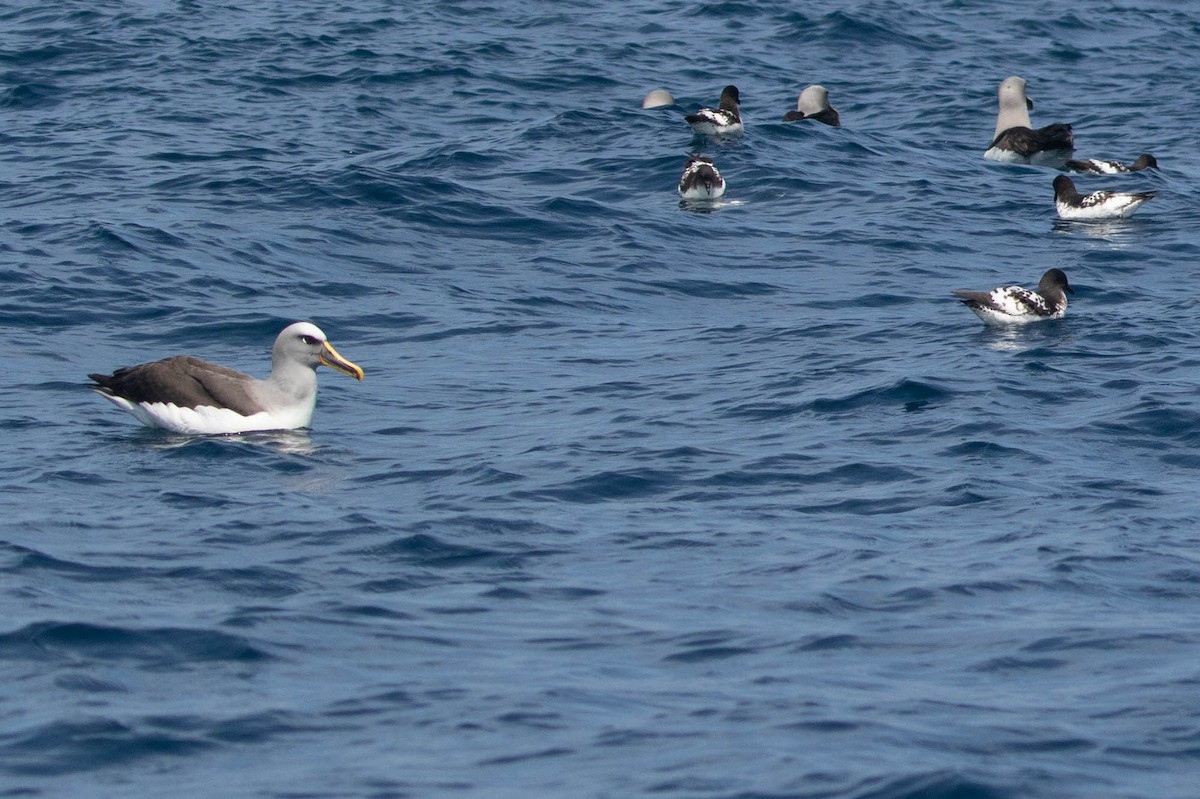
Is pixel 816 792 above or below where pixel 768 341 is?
above

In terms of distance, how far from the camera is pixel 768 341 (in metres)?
18.0

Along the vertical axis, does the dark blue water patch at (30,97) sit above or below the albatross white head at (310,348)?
below

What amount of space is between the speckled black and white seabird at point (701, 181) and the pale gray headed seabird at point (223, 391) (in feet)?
32.4

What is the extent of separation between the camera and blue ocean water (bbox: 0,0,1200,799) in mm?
8789

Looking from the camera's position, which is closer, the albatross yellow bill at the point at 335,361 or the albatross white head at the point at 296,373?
the albatross white head at the point at 296,373

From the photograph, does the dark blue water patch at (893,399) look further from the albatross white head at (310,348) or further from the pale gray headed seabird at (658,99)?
the pale gray headed seabird at (658,99)

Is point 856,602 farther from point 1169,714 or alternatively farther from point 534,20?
point 534,20

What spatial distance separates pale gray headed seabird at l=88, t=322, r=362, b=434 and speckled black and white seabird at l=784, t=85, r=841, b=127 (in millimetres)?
15637

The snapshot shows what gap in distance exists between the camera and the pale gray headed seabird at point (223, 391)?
14.8 meters

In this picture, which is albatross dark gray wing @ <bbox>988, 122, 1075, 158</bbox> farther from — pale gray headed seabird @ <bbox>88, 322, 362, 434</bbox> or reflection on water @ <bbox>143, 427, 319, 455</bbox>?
reflection on water @ <bbox>143, 427, 319, 455</bbox>

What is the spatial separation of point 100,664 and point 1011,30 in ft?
108

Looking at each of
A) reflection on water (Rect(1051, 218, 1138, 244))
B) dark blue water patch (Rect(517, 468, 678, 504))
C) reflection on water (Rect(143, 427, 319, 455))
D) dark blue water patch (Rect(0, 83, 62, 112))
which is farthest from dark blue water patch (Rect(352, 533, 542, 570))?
dark blue water patch (Rect(0, 83, 62, 112))

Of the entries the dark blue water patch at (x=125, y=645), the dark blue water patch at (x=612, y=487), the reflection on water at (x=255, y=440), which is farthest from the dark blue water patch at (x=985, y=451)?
the dark blue water patch at (x=125, y=645)

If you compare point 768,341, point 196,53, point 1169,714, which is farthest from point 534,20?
point 1169,714
